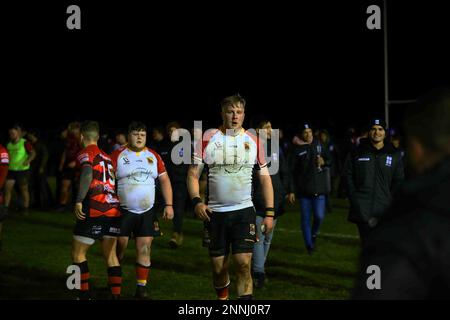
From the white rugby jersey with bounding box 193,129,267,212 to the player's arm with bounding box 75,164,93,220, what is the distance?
1476 mm

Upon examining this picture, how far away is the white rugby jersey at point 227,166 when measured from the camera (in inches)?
317

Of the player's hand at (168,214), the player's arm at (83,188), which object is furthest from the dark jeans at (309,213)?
the player's arm at (83,188)

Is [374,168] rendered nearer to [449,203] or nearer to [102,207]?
[102,207]

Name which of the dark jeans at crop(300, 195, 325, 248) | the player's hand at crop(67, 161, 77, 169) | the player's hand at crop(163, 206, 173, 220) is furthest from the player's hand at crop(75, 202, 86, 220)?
the player's hand at crop(67, 161, 77, 169)

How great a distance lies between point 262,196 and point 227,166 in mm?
2131

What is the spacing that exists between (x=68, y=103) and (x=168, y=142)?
41442 mm

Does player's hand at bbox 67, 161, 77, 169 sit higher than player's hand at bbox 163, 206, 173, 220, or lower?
higher

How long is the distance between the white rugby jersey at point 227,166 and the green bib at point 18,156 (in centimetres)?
1100

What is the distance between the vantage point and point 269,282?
10.3 metres

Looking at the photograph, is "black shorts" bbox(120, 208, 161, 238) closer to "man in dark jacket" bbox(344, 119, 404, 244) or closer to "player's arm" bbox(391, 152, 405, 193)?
"man in dark jacket" bbox(344, 119, 404, 244)

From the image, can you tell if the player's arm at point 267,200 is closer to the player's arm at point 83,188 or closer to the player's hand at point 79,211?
the player's arm at point 83,188

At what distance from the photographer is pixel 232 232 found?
317 inches

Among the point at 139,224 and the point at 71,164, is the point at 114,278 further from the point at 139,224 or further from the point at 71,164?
the point at 71,164

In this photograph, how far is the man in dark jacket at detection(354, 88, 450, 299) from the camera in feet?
7.56
